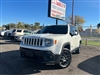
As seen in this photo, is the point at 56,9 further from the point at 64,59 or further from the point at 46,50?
the point at 46,50

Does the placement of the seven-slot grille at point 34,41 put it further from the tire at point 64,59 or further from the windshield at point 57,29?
the windshield at point 57,29

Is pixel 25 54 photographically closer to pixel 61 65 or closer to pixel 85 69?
pixel 61 65

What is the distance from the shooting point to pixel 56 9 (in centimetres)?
1332

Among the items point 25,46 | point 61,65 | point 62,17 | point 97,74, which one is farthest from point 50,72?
point 62,17

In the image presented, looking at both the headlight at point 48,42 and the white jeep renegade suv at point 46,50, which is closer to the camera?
the white jeep renegade suv at point 46,50

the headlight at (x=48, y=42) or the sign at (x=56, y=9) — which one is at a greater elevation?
the sign at (x=56, y=9)

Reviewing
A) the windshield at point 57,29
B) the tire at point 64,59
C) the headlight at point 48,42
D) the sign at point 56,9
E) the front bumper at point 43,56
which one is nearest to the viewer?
the front bumper at point 43,56

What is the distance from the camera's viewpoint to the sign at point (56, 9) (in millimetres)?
12469

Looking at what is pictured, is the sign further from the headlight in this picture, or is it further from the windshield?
the headlight

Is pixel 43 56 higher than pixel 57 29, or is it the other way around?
pixel 57 29

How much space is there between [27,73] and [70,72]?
1647 millimetres

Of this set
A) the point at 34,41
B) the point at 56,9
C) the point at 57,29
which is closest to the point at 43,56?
the point at 34,41

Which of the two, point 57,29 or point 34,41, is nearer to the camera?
point 34,41

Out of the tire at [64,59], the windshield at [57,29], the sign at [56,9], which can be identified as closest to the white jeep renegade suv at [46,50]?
the tire at [64,59]
